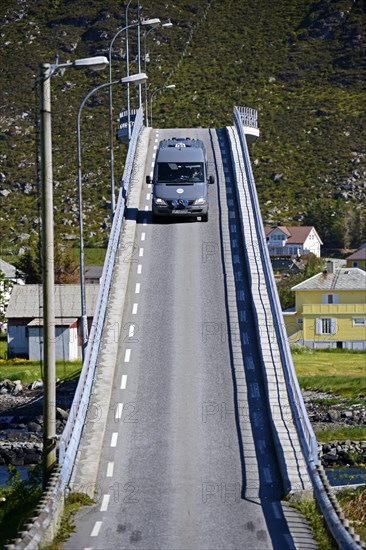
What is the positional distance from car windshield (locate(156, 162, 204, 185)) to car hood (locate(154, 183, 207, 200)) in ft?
1.17

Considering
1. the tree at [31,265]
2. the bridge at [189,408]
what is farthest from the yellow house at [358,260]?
the bridge at [189,408]

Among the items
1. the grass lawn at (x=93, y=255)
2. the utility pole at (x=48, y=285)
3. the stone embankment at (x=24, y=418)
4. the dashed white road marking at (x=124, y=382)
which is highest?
the utility pole at (x=48, y=285)

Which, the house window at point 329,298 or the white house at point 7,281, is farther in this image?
the white house at point 7,281

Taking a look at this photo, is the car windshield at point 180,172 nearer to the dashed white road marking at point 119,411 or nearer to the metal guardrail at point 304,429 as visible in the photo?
the metal guardrail at point 304,429

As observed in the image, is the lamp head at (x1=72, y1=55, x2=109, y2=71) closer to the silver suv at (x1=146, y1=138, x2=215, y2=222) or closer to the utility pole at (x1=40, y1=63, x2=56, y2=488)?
the utility pole at (x1=40, y1=63, x2=56, y2=488)

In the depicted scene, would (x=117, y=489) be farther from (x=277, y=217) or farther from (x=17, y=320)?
(x=277, y=217)

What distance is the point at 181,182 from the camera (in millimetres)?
46281

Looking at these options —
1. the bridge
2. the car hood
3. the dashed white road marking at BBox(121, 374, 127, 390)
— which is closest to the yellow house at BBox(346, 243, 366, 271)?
the bridge

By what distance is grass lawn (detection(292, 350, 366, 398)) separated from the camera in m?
62.7

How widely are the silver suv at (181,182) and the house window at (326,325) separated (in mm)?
36313

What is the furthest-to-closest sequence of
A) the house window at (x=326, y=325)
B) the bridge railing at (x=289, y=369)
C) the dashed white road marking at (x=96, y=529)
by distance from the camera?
the house window at (x=326, y=325)
the bridge railing at (x=289, y=369)
the dashed white road marking at (x=96, y=529)

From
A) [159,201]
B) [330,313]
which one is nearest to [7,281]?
[330,313]

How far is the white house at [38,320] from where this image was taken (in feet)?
228

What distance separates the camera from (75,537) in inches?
875
